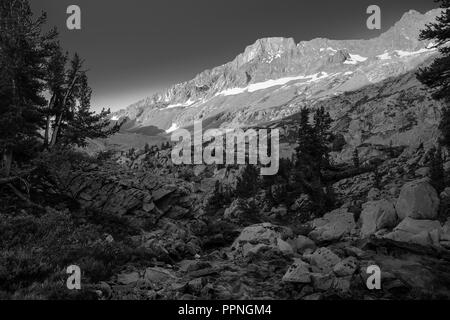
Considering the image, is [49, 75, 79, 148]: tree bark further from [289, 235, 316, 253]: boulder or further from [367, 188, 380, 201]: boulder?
[367, 188, 380, 201]: boulder

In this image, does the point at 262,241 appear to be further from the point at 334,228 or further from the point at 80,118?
the point at 80,118

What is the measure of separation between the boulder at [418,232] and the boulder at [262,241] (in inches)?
174

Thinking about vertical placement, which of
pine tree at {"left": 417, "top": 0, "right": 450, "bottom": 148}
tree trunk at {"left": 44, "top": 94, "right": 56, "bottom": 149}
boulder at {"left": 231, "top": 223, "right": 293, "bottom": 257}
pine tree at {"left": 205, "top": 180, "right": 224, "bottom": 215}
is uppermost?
pine tree at {"left": 417, "top": 0, "right": 450, "bottom": 148}

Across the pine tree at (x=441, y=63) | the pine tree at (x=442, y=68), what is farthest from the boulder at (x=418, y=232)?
the pine tree at (x=441, y=63)

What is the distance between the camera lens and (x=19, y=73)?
16.4 m

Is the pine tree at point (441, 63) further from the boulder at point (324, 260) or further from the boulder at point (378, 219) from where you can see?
the boulder at point (324, 260)

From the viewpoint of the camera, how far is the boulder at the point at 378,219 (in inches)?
631

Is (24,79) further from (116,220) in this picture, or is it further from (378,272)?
(378,272)

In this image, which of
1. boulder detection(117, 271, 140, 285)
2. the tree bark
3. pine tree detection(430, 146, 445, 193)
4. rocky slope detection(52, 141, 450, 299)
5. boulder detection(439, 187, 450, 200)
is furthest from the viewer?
pine tree detection(430, 146, 445, 193)

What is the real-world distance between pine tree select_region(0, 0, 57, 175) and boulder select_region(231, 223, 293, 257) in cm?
1226

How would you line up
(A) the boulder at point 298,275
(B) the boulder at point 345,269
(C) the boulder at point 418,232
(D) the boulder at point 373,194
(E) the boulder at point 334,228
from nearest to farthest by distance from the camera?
(A) the boulder at point 298,275, (B) the boulder at point 345,269, (C) the boulder at point 418,232, (E) the boulder at point 334,228, (D) the boulder at point 373,194

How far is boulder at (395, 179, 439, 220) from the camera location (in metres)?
15.5

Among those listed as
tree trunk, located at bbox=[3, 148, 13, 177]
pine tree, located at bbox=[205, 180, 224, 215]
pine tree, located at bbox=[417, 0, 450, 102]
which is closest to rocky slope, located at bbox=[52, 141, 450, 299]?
tree trunk, located at bbox=[3, 148, 13, 177]
